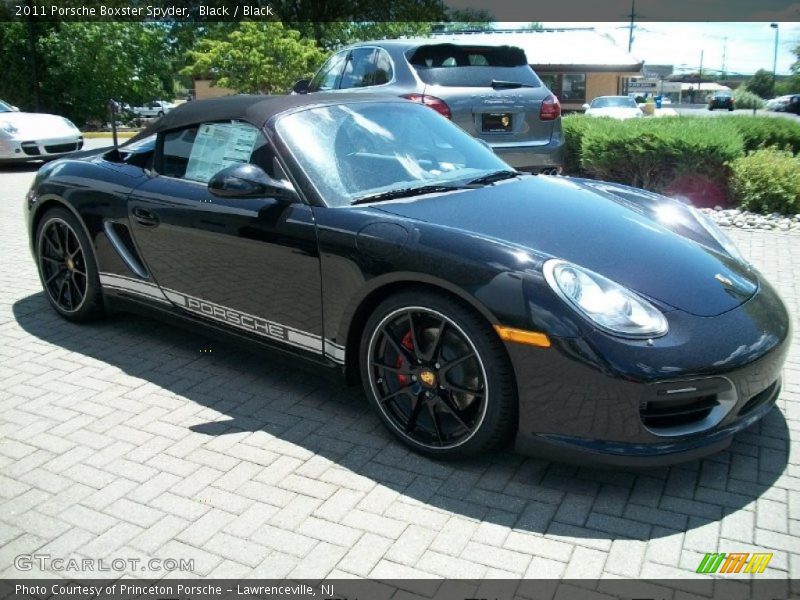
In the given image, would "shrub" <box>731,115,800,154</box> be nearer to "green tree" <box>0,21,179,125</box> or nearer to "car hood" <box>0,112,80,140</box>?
"car hood" <box>0,112,80,140</box>

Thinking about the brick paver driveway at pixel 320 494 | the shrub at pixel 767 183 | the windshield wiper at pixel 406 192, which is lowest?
the brick paver driveway at pixel 320 494

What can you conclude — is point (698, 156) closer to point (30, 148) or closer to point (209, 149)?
point (209, 149)

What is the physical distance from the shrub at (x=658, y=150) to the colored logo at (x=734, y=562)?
6.82 metres

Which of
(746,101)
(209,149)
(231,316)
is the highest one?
(746,101)

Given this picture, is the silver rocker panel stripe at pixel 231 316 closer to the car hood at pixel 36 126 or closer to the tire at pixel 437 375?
the tire at pixel 437 375

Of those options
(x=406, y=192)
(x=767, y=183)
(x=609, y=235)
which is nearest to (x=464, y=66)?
(x=767, y=183)

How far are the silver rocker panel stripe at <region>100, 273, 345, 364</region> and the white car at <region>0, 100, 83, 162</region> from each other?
1018cm

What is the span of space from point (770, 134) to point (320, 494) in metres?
8.98

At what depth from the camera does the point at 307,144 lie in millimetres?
3689

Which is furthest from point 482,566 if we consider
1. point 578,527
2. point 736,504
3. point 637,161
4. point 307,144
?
point 637,161

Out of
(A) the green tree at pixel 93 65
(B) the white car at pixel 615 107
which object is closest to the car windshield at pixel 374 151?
(B) the white car at pixel 615 107

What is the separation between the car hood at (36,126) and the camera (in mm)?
13516

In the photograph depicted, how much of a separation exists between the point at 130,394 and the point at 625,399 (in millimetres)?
2572

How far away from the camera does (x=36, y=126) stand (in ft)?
45.1
